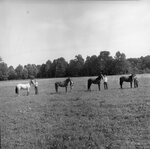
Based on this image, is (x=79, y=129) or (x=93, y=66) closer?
(x=79, y=129)

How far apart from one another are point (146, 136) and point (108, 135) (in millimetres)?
1452

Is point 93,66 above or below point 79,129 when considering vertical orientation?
above

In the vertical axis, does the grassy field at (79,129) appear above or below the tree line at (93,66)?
below

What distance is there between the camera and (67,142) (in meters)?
8.35

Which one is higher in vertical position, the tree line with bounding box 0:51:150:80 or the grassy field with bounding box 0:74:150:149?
the tree line with bounding box 0:51:150:80

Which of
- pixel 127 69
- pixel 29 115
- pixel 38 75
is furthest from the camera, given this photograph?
pixel 38 75

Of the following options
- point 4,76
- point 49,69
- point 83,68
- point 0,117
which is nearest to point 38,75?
point 49,69

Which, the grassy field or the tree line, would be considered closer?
the grassy field

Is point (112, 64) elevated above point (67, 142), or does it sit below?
above

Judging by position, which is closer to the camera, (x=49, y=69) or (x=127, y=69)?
(x=127, y=69)

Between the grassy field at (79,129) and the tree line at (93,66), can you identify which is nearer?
the grassy field at (79,129)

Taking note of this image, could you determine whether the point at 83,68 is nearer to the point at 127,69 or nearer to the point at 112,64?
the point at 112,64

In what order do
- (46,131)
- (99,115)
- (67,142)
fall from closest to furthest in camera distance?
(67,142)
(46,131)
(99,115)

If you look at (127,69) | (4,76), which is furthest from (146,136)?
(4,76)
